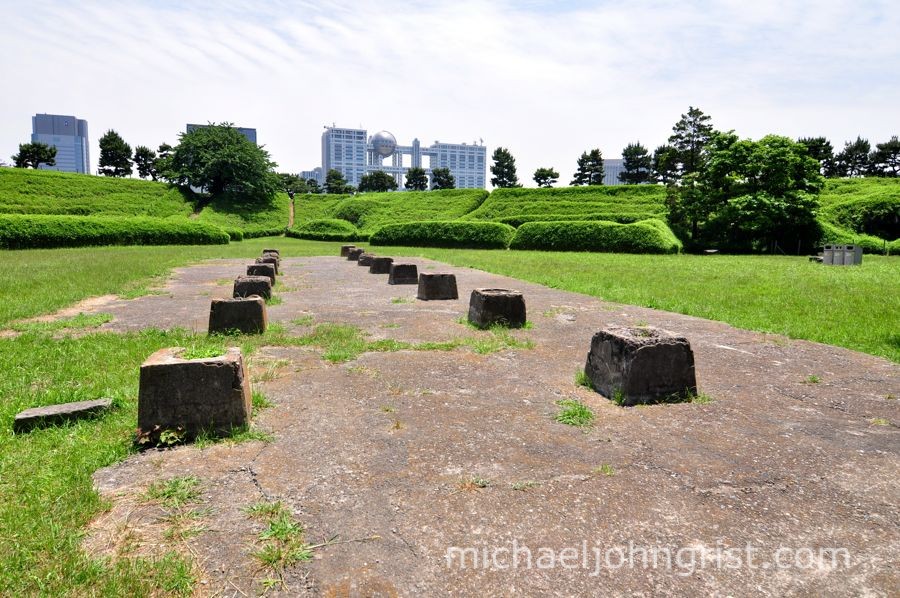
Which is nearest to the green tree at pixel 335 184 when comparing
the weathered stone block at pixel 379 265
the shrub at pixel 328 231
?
the shrub at pixel 328 231

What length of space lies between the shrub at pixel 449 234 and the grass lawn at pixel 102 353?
14.5 m

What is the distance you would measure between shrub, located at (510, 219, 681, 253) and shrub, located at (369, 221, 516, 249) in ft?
3.45

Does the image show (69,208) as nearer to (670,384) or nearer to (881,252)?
(670,384)

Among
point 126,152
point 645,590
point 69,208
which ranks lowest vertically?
point 645,590

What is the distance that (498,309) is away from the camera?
694cm

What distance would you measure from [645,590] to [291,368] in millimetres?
Result: 3753

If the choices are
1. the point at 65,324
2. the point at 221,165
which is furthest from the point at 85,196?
the point at 65,324

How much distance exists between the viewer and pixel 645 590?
195 cm

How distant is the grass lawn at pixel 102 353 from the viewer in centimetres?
202

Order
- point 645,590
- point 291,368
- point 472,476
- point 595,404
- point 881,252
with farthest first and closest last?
point 881,252
point 291,368
point 595,404
point 472,476
point 645,590

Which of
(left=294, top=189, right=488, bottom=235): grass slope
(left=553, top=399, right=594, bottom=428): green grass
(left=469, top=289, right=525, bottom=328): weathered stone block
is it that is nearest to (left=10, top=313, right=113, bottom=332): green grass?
(left=469, top=289, right=525, bottom=328): weathered stone block

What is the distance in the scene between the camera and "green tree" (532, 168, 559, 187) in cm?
6125

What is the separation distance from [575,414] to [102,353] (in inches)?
177

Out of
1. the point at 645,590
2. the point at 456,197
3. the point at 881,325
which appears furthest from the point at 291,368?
the point at 456,197
